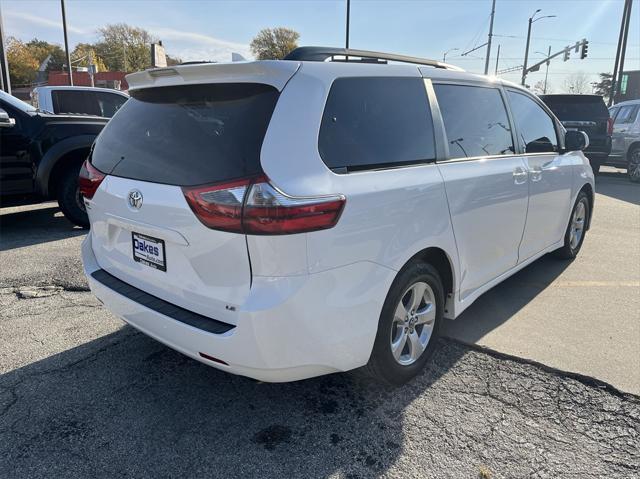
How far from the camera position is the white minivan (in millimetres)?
2102

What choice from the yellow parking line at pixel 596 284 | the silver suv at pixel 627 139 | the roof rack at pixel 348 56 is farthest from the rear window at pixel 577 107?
the roof rack at pixel 348 56

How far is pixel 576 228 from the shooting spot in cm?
535

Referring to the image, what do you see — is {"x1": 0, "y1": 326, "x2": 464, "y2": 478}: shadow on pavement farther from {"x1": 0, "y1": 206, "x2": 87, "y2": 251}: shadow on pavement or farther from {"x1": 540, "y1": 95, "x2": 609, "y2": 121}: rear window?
{"x1": 540, "y1": 95, "x2": 609, "y2": 121}: rear window

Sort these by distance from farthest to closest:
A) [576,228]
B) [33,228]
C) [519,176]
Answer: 1. [33,228]
2. [576,228]
3. [519,176]

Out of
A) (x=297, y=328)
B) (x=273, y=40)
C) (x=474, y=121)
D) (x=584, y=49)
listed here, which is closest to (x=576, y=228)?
(x=474, y=121)

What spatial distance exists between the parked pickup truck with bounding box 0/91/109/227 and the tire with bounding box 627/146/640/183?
12174mm

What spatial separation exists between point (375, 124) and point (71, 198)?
497 centimetres

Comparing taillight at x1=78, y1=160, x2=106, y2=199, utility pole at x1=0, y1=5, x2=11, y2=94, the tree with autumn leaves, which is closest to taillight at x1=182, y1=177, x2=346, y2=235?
taillight at x1=78, y1=160, x2=106, y2=199

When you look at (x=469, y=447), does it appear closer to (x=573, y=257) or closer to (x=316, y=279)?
(x=316, y=279)

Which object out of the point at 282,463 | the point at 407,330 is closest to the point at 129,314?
the point at 282,463

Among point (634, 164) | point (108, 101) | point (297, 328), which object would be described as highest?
point (108, 101)

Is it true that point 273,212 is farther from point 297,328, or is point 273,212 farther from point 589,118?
point 589,118

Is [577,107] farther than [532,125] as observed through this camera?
Yes

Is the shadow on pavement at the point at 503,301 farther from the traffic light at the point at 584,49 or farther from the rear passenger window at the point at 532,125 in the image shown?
the traffic light at the point at 584,49
